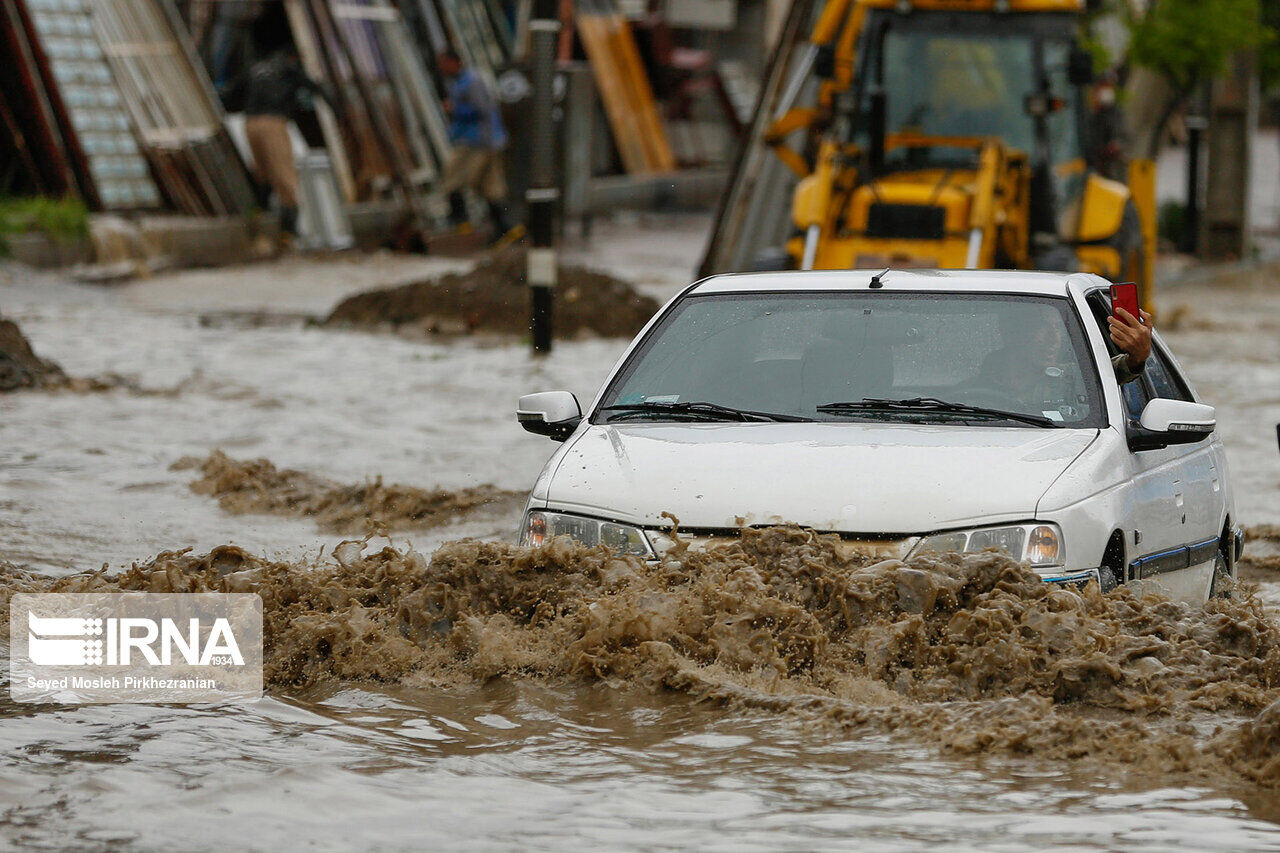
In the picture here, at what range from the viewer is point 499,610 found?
20.9 feet

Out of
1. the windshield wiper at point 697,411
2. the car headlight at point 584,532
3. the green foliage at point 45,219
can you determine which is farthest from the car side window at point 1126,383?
the green foliage at point 45,219

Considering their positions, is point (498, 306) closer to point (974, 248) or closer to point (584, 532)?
point (974, 248)

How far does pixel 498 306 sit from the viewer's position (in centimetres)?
1848

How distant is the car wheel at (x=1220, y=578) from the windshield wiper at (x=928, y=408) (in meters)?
1.17

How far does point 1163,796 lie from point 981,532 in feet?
3.90

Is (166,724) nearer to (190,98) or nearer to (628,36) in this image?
(190,98)

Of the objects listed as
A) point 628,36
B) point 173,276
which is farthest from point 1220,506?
point 628,36

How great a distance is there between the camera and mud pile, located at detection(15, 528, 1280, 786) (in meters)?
5.54

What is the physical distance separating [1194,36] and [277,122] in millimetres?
11642

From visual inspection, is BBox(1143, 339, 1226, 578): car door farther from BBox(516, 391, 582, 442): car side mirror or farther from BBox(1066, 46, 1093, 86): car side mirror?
BBox(1066, 46, 1093, 86): car side mirror

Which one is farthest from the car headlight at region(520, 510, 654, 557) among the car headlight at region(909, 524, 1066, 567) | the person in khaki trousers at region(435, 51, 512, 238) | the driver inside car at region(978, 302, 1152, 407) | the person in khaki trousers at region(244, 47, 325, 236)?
the person in khaki trousers at region(435, 51, 512, 238)

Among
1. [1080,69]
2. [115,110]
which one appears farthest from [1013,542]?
[115,110]

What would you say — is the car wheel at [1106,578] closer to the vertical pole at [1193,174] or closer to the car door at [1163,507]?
the car door at [1163,507]

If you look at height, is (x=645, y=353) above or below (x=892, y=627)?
above
